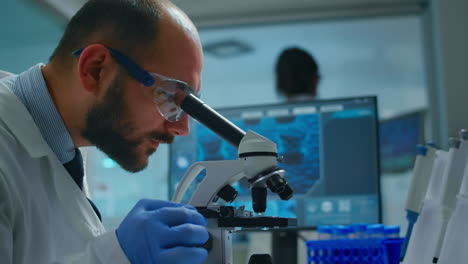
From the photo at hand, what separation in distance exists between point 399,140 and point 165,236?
9.15 ft

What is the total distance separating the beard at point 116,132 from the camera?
113cm

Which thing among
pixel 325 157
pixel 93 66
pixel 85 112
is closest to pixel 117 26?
pixel 93 66

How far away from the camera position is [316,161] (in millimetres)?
1768

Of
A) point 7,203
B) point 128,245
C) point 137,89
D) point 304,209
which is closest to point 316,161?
point 304,209

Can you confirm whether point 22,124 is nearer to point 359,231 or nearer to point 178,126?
point 178,126

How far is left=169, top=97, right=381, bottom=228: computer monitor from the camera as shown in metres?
1.74

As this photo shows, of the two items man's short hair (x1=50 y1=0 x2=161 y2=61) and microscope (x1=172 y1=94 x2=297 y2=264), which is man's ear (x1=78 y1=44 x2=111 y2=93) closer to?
man's short hair (x1=50 y1=0 x2=161 y2=61)

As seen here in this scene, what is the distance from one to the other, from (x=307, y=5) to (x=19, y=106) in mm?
1678

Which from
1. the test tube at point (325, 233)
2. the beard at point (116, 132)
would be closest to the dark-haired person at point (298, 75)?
the test tube at point (325, 233)

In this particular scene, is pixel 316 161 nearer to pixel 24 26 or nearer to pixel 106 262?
pixel 106 262

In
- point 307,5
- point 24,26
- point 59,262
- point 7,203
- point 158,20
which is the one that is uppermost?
point 307,5

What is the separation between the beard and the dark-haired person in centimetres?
109

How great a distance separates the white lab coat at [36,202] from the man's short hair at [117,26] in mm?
224

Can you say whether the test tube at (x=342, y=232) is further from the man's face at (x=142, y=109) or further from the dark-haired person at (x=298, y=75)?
the dark-haired person at (x=298, y=75)
